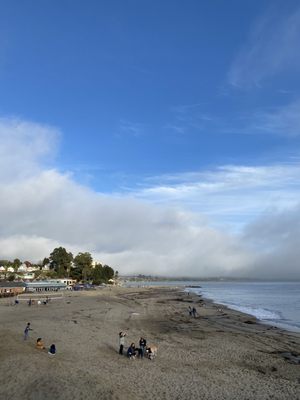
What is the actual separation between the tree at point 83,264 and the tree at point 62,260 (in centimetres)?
365

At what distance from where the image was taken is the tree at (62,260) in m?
190

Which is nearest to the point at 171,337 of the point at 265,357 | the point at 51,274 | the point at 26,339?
the point at 265,357

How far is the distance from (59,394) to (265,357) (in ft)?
58.4

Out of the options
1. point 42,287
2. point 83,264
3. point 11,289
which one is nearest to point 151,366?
point 11,289

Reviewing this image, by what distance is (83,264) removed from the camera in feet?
622

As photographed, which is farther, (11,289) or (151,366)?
(11,289)

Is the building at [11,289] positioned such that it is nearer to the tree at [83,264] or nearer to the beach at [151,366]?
the beach at [151,366]

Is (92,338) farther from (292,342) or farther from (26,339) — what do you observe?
(292,342)

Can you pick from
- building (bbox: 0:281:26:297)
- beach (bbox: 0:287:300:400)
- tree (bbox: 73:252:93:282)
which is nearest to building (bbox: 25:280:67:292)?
building (bbox: 0:281:26:297)

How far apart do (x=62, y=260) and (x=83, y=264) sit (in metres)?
10.0

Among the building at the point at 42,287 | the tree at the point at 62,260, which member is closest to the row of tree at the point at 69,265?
the tree at the point at 62,260

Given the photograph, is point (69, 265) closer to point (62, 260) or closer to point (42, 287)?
point (62, 260)

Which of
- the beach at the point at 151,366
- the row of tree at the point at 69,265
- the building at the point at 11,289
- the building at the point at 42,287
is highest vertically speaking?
the row of tree at the point at 69,265

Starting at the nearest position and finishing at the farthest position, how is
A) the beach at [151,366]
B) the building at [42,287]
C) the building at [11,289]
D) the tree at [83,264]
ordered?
the beach at [151,366] → the building at [11,289] → the building at [42,287] → the tree at [83,264]
